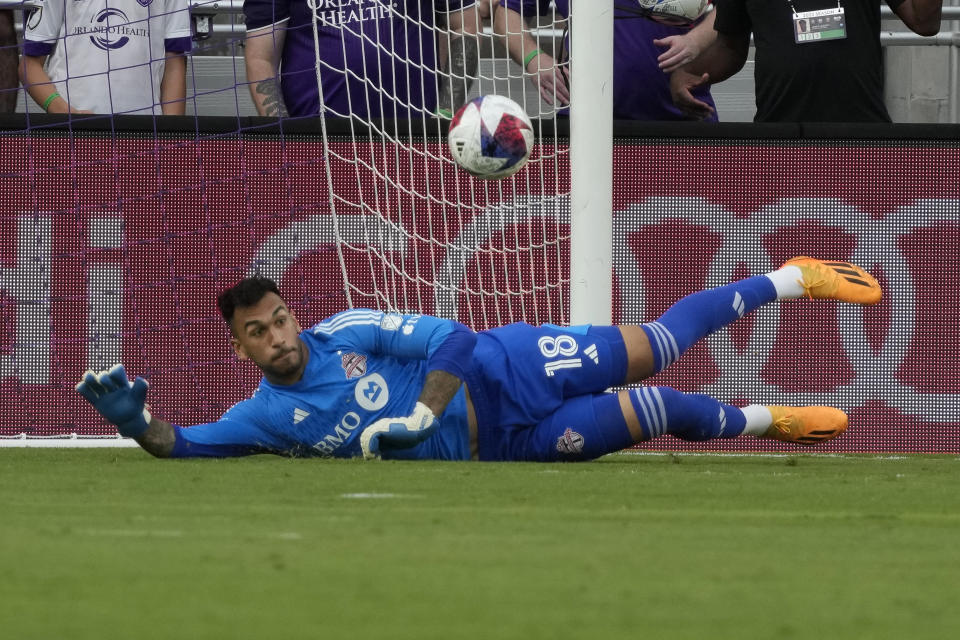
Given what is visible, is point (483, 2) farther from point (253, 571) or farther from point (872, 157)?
point (253, 571)

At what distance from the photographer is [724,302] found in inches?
247

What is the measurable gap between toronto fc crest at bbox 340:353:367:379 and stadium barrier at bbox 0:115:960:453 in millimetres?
1807

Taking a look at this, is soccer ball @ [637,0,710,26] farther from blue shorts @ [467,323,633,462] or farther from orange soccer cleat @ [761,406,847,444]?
blue shorts @ [467,323,633,462]

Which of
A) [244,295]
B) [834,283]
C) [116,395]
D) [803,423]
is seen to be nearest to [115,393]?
[116,395]

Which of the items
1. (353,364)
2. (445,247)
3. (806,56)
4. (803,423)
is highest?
(806,56)

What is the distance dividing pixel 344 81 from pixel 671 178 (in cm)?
172

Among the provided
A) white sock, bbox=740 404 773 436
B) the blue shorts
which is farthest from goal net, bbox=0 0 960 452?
the blue shorts

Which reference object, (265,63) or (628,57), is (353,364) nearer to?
(265,63)

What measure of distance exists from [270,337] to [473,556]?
2.82 meters

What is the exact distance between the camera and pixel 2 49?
25.9 ft

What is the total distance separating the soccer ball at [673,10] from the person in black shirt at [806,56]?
0.20 m

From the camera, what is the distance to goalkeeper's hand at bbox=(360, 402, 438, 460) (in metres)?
5.28

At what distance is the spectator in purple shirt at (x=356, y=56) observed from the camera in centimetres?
748

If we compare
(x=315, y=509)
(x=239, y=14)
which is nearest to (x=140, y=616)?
(x=315, y=509)
